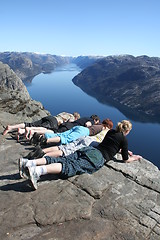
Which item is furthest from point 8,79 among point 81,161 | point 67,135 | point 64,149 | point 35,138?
point 81,161

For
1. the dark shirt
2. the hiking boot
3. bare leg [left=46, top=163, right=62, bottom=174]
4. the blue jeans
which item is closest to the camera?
bare leg [left=46, top=163, right=62, bottom=174]

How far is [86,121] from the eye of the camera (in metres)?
9.84

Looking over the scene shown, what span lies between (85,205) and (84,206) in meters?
0.05

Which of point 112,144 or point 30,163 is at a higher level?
point 112,144

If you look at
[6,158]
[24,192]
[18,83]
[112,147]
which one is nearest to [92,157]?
[112,147]

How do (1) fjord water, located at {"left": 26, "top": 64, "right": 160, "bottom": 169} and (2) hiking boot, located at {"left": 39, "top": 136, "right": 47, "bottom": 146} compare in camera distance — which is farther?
(1) fjord water, located at {"left": 26, "top": 64, "right": 160, "bottom": 169}

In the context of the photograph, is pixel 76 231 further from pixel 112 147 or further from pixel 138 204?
pixel 112 147

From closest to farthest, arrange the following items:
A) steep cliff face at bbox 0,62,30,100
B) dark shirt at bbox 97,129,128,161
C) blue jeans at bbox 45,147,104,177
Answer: blue jeans at bbox 45,147,104,177, dark shirt at bbox 97,129,128,161, steep cliff face at bbox 0,62,30,100

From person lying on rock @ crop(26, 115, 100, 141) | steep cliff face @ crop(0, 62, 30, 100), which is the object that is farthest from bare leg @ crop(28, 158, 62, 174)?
steep cliff face @ crop(0, 62, 30, 100)

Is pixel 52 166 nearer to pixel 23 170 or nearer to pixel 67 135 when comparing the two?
pixel 23 170

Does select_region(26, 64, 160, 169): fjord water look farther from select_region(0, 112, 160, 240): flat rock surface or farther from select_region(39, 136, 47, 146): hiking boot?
select_region(0, 112, 160, 240): flat rock surface

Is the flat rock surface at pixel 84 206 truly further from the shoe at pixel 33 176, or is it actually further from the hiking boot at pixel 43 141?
the hiking boot at pixel 43 141

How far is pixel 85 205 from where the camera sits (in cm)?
521

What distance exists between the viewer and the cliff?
4.40m
